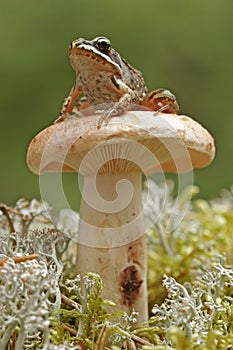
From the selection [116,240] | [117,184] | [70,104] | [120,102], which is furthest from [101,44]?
[116,240]

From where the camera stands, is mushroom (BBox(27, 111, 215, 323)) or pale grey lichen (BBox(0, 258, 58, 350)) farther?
mushroom (BBox(27, 111, 215, 323))

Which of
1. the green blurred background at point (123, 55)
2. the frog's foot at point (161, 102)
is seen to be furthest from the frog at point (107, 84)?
the green blurred background at point (123, 55)

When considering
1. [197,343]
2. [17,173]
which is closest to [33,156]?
[197,343]

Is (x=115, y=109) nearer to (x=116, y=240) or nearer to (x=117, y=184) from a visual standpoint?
(x=117, y=184)

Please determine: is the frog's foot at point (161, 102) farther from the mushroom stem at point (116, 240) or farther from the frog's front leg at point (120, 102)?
the mushroom stem at point (116, 240)

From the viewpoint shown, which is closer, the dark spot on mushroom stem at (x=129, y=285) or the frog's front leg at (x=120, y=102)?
the frog's front leg at (x=120, y=102)

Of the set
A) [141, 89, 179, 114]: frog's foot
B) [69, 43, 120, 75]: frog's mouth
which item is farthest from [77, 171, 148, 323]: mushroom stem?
[69, 43, 120, 75]: frog's mouth

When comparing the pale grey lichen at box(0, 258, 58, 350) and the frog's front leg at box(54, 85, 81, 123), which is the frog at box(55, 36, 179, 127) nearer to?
the frog's front leg at box(54, 85, 81, 123)

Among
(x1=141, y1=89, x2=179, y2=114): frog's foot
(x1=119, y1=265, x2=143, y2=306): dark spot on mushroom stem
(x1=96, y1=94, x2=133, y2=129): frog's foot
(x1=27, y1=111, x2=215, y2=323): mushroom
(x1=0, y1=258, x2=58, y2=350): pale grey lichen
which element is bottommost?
(x1=0, y1=258, x2=58, y2=350): pale grey lichen
